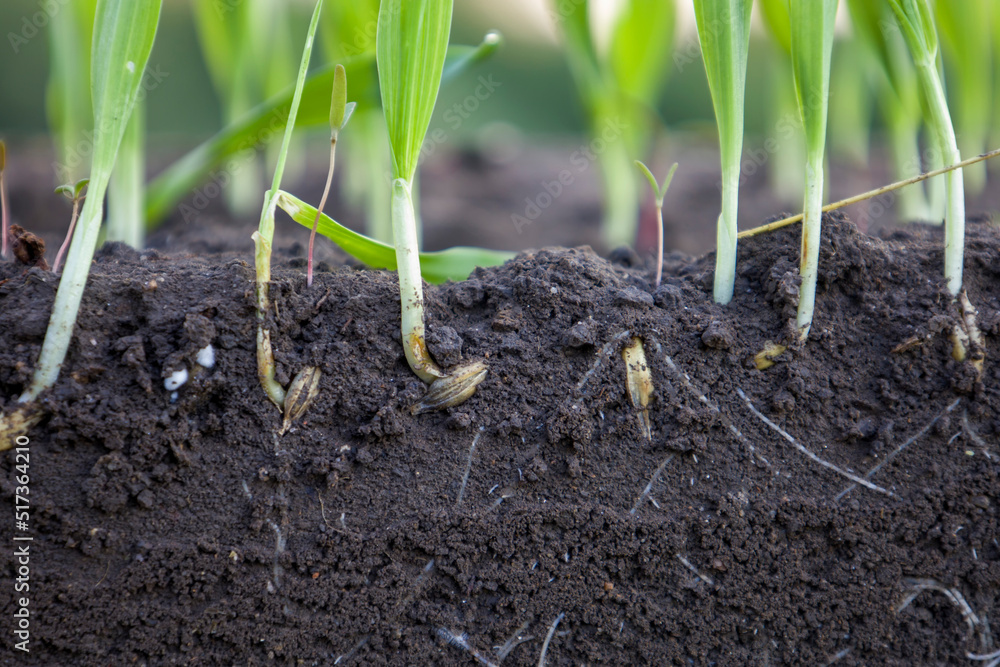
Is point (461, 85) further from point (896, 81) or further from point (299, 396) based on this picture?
point (299, 396)

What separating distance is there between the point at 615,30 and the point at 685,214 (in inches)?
29.7

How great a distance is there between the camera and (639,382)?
26.5 inches

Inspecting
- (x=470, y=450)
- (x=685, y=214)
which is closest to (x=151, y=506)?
(x=470, y=450)

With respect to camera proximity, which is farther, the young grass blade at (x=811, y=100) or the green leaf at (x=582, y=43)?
the green leaf at (x=582, y=43)

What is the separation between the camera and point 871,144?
3.20m

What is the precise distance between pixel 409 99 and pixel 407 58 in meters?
0.04

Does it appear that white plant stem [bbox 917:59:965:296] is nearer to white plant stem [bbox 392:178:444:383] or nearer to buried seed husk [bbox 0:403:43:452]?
white plant stem [bbox 392:178:444:383]

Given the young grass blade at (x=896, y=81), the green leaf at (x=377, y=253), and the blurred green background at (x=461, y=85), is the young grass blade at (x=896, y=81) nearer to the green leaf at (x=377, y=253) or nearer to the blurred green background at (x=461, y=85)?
the green leaf at (x=377, y=253)

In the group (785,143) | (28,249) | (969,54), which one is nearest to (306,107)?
(28,249)

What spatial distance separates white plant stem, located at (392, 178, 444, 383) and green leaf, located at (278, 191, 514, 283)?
8 centimetres

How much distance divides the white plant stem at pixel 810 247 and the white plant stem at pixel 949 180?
0.16m

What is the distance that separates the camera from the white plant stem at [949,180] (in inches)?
27.7

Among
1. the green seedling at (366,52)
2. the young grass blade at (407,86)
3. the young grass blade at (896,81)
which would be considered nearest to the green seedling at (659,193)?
the young grass blade at (407,86)

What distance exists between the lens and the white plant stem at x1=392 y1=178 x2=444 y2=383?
625mm
